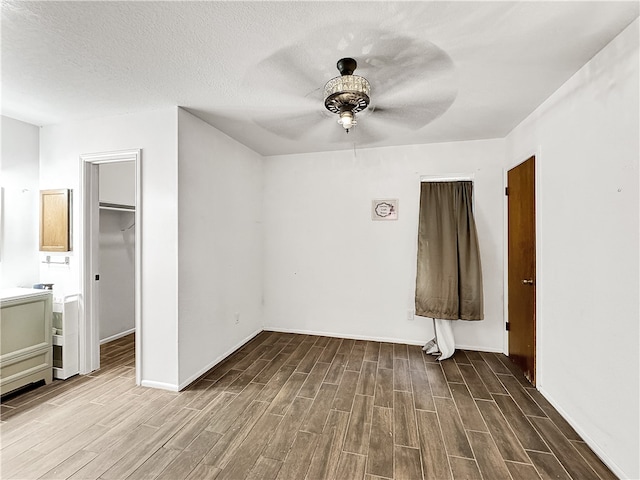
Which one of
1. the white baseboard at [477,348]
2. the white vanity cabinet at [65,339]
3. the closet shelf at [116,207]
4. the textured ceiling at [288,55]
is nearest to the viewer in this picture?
the textured ceiling at [288,55]

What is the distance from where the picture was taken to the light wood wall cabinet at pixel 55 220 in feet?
9.75

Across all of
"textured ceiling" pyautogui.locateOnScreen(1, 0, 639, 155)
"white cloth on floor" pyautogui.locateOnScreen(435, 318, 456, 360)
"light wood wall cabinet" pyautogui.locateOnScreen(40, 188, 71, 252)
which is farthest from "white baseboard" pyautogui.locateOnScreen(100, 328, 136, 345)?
"white cloth on floor" pyautogui.locateOnScreen(435, 318, 456, 360)

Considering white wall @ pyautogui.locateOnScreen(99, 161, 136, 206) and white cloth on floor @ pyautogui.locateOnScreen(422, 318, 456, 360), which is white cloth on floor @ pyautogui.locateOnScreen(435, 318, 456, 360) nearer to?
white cloth on floor @ pyautogui.locateOnScreen(422, 318, 456, 360)

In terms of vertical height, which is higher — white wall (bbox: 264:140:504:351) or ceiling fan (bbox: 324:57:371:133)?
ceiling fan (bbox: 324:57:371:133)

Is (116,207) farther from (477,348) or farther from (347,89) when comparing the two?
(477,348)

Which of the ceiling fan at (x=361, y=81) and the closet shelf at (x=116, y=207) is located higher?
the ceiling fan at (x=361, y=81)

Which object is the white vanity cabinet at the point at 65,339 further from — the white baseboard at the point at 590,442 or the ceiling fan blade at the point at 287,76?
the white baseboard at the point at 590,442

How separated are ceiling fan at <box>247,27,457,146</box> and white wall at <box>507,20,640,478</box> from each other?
89cm

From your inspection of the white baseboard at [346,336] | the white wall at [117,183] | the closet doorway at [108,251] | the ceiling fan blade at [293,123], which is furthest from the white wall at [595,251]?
the white wall at [117,183]

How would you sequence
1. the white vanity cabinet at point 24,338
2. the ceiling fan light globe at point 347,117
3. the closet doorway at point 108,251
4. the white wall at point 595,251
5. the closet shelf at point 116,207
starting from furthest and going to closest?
the closet shelf at point 116,207
the closet doorway at point 108,251
the white vanity cabinet at point 24,338
the ceiling fan light globe at point 347,117
the white wall at point 595,251

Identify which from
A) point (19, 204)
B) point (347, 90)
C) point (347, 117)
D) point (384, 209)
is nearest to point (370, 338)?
point (384, 209)

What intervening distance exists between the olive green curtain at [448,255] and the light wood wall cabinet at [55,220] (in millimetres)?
3872

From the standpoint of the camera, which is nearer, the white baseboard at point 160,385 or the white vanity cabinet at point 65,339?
the white baseboard at point 160,385

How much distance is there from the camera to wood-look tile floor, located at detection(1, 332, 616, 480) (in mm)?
1765
